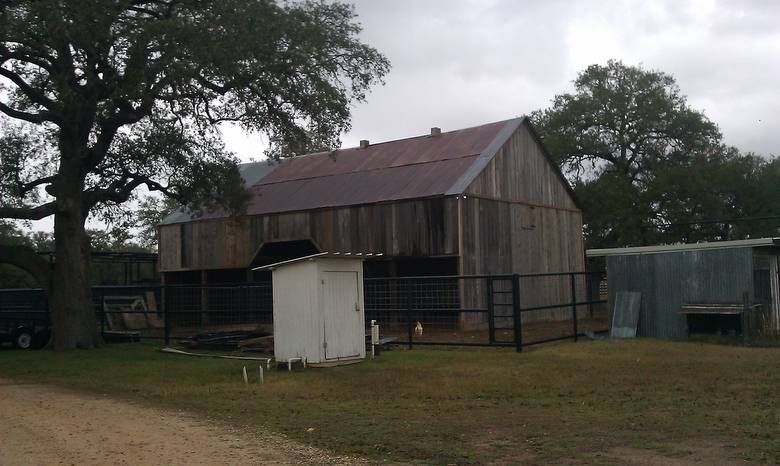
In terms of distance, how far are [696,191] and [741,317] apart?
25.2m

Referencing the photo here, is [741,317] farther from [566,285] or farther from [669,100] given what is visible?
[669,100]

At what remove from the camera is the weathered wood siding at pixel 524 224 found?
27422 mm

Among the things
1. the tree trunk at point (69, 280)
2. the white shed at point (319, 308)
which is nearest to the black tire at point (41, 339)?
the tree trunk at point (69, 280)

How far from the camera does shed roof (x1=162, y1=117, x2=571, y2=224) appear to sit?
2862cm

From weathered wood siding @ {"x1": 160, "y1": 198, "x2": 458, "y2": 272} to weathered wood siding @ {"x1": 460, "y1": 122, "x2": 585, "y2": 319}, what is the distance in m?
1.02

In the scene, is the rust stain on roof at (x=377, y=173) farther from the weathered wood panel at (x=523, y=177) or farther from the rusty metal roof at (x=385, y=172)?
the weathered wood panel at (x=523, y=177)

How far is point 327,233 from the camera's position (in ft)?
98.8

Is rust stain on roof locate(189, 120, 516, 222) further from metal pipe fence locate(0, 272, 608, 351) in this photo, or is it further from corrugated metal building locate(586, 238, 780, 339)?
corrugated metal building locate(586, 238, 780, 339)

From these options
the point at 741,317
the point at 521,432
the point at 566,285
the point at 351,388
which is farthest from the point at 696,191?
the point at 521,432

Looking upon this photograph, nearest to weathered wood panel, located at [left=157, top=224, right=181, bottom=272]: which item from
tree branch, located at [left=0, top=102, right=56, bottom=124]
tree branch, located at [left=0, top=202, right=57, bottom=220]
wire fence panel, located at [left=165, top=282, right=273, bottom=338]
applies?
wire fence panel, located at [left=165, top=282, right=273, bottom=338]

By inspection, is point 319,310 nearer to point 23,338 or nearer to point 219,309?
point 219,309

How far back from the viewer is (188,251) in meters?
34.9

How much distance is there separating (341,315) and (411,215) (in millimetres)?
11901

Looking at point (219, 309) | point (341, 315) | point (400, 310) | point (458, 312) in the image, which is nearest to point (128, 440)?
point (341, 315)
